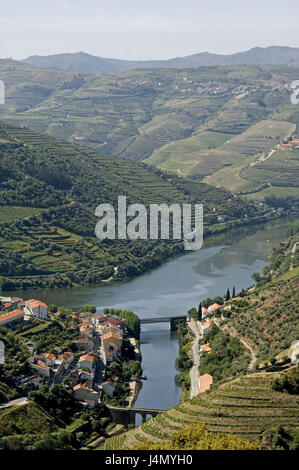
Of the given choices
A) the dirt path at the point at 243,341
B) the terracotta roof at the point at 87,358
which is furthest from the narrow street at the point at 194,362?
the terracotta roof at the point at 87,358

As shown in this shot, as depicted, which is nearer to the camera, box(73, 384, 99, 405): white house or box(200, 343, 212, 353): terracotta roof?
box(73, 384, 99, 405): white house

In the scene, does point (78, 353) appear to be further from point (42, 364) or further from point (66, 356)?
point (42, 364)

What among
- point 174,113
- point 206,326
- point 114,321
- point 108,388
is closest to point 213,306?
point 206,326

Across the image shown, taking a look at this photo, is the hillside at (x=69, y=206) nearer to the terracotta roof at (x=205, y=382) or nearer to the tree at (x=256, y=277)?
the tree at (x=256, y=277)

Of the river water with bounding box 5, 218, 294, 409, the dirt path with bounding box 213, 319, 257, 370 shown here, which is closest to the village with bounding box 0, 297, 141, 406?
the river water with bounding box 5, 218, 294, 409

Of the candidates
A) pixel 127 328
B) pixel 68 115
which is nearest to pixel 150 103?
pixel 68 115

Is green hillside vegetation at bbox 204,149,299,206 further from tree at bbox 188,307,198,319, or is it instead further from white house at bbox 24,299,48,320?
white house at bbox 24,299,48,320
